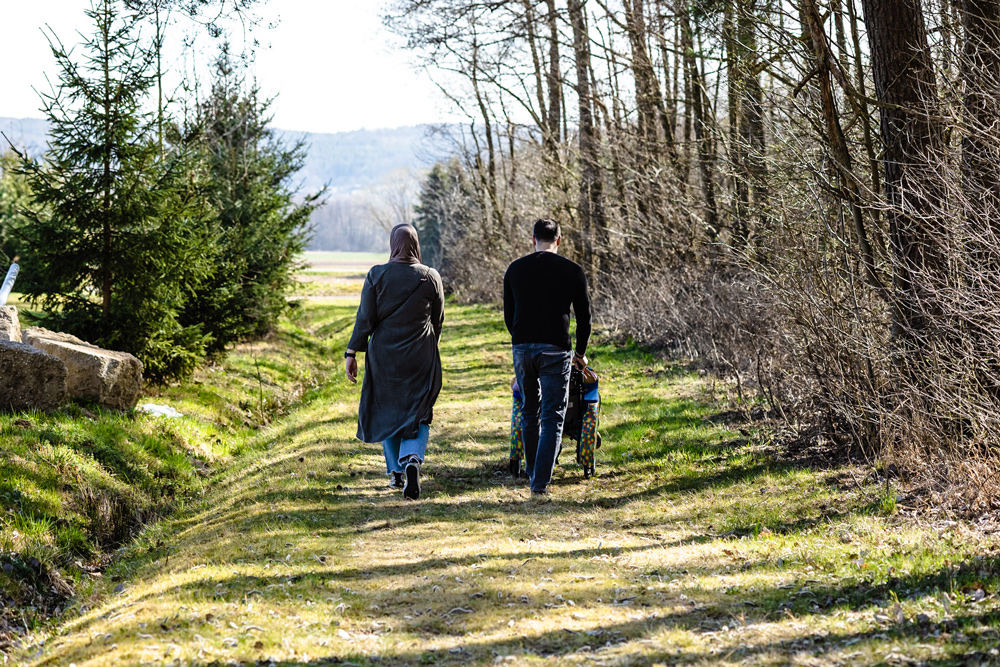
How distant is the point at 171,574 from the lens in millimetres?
6281

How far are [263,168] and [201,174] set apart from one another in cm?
308

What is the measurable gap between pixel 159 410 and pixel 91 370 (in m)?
1.42

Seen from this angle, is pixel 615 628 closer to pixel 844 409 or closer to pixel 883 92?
pixel 844 409

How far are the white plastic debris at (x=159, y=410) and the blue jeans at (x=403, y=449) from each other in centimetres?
522

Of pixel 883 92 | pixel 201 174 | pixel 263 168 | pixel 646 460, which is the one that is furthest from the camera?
pixel 263 168

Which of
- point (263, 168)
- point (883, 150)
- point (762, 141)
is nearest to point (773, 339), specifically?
point (883, 150)

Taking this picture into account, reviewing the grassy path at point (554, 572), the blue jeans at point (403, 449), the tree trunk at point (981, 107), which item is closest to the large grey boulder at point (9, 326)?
the grassy path at point (554, 572)

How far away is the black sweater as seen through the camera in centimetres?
747

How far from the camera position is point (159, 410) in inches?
470

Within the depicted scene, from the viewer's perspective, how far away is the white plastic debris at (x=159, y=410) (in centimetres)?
1171

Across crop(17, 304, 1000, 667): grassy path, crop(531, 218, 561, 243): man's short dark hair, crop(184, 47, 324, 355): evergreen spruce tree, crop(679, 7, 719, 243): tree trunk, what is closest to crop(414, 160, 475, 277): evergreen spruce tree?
crop(184, 47, 324, 355): evergreen spruce tree

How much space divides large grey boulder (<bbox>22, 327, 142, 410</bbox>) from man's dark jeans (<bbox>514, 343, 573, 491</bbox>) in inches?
229

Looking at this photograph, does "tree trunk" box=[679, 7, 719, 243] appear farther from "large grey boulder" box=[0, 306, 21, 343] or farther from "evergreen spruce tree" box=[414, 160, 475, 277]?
"evergreen spruce tree" box=[414, 160, 475, 277]

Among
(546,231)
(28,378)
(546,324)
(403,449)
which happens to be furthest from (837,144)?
(28,378)
